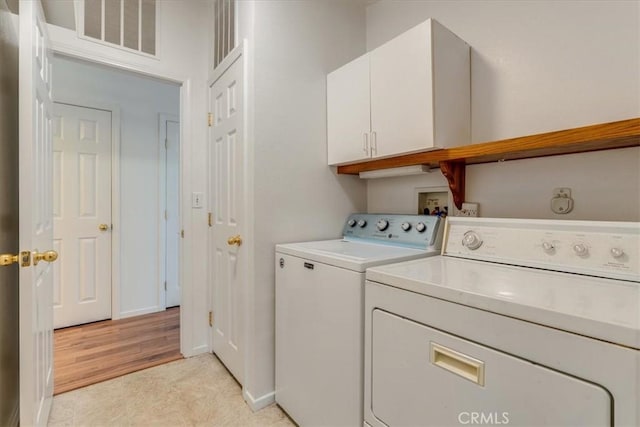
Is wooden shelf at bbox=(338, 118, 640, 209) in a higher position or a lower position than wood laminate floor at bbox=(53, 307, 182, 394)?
higher

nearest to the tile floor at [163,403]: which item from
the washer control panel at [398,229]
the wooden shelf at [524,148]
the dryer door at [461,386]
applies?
Answer: the dryer door at [461,386]

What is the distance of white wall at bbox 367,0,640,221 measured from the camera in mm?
1140

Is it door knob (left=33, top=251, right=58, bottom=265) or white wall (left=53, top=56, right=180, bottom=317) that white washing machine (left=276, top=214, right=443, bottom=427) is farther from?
white wall (left=53, top=56, right=180, bottom=317)

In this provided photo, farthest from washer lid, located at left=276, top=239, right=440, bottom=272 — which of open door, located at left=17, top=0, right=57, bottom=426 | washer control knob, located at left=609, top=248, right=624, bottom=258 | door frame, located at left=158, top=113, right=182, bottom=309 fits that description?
door frame, located at left=158, top=113, right=182, bottom=309

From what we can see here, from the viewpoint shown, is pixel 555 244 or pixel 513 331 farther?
pixel 555 244

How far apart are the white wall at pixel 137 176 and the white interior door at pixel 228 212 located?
1.27 metres

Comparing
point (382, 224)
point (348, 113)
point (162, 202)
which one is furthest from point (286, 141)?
point (162, 202)

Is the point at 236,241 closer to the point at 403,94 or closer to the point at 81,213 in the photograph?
the point at 403,94

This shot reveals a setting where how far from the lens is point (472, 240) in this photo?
1346 mm

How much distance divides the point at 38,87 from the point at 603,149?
2.29m

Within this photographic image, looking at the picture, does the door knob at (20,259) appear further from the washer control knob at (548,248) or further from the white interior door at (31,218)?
the washer control knob at (548,248)

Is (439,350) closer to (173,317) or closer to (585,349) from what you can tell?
(585,349)

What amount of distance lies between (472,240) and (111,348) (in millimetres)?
2629
